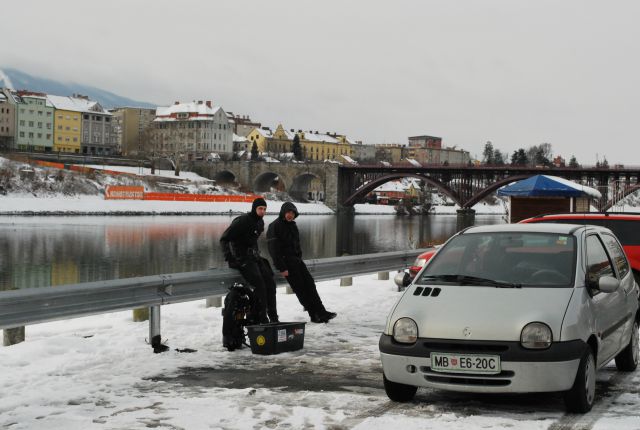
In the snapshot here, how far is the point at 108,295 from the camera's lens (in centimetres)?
818

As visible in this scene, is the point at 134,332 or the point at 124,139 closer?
the point at 134,332

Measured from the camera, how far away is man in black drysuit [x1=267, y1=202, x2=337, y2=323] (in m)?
10.7

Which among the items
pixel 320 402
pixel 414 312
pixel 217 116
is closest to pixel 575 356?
pixel 414 312

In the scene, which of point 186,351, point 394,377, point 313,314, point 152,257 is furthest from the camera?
point 152,257

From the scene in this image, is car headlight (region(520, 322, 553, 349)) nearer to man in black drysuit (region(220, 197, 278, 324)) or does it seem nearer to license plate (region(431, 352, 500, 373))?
license plate (region(431, 352, 500, 373))

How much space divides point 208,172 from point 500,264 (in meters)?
128

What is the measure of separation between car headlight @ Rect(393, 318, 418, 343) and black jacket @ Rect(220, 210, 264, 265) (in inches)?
145

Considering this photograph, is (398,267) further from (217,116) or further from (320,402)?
(217,116)

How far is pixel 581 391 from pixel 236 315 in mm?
4342

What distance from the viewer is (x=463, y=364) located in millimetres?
5957

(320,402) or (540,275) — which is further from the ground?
(540,275)

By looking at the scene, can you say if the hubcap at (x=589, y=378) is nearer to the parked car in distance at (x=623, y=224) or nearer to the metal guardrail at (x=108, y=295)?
the metal guardrail at (x=108, y=295)

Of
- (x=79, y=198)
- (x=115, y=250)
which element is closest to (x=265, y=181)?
(x=79, y=198)

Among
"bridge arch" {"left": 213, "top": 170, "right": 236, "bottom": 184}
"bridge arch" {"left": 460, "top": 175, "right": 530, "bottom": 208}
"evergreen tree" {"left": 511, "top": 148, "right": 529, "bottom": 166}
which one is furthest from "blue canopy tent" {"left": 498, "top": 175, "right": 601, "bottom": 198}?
"evergreen tree" {"left": 511, "top": 148, "right": 529, "bottom": 166}
